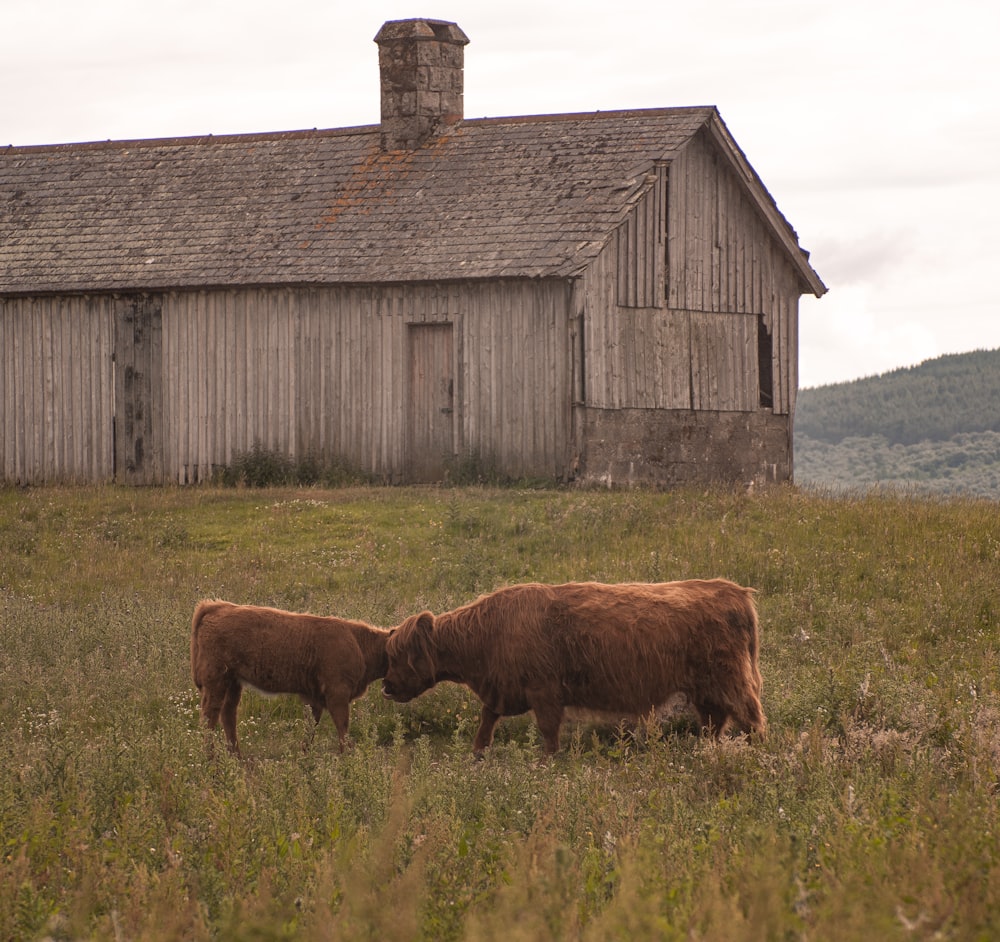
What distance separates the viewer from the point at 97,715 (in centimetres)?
973

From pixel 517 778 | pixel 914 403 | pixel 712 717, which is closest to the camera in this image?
pixel 517 778

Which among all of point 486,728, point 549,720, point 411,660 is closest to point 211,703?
point 411,660

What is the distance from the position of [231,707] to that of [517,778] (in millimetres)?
2892

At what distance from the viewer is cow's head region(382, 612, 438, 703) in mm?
9164

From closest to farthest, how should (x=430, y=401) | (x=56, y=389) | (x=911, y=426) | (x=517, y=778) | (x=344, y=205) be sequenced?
(x=517, y=778) → (x=430, y=401) → (x=56, y=389) → (x=344, y=205) → (x=911, y=426)

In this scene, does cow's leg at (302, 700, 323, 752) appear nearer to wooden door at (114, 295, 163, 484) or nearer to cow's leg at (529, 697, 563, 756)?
cow's leg at (529, 697, 563, 756)

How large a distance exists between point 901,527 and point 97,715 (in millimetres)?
9670

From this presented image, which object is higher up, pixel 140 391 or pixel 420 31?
pixel 420 31

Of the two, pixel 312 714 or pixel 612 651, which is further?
pixel 312 714

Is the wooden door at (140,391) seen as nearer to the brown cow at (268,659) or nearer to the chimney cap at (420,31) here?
the chimney cap at (420,31)

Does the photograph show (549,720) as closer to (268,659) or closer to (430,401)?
(268,659)

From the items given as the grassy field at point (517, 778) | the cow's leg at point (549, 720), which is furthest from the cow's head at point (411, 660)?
the cow's leg at point (549, 720)

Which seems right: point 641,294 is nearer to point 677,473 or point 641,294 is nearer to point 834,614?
point 677,473

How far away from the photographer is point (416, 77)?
83.5ft
